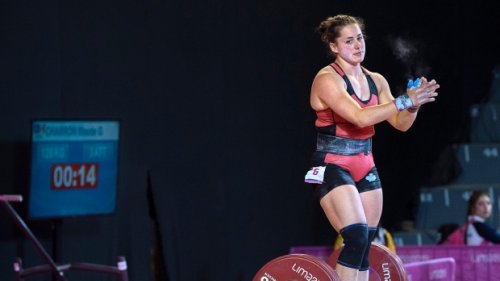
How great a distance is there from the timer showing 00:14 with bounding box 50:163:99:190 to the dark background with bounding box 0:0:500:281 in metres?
0.46

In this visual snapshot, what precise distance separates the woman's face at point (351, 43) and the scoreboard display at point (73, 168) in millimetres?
2087

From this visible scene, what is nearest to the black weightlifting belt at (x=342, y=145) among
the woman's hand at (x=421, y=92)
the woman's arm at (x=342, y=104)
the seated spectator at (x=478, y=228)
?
the woman's arm at (x=342, y=104)

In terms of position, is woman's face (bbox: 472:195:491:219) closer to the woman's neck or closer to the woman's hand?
the woman's neck

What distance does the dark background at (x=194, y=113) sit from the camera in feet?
22.1

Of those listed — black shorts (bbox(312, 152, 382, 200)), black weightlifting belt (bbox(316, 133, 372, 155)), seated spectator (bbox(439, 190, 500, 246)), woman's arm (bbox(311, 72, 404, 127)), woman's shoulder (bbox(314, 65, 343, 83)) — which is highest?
woman's shoulder (bbox(314, 65, 343, 83))

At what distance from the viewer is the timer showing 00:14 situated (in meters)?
6.20

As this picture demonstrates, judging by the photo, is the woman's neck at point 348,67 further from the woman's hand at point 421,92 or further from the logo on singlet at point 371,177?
the logo on singlet at point 371,177

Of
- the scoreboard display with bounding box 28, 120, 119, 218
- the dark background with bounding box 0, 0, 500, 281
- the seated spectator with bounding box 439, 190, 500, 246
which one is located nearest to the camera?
the scoreboard display with bounding box 28, 120, 119, 218

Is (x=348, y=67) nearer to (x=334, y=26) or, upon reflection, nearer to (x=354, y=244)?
(x=334, y=26)

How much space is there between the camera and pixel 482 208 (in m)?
8.03

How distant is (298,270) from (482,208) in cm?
348

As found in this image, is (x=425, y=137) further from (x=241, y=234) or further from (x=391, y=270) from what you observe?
(x=391, y=270)

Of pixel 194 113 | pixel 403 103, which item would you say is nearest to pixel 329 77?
pixel 403 103

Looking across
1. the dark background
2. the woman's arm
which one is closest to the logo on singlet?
the woman's arm
